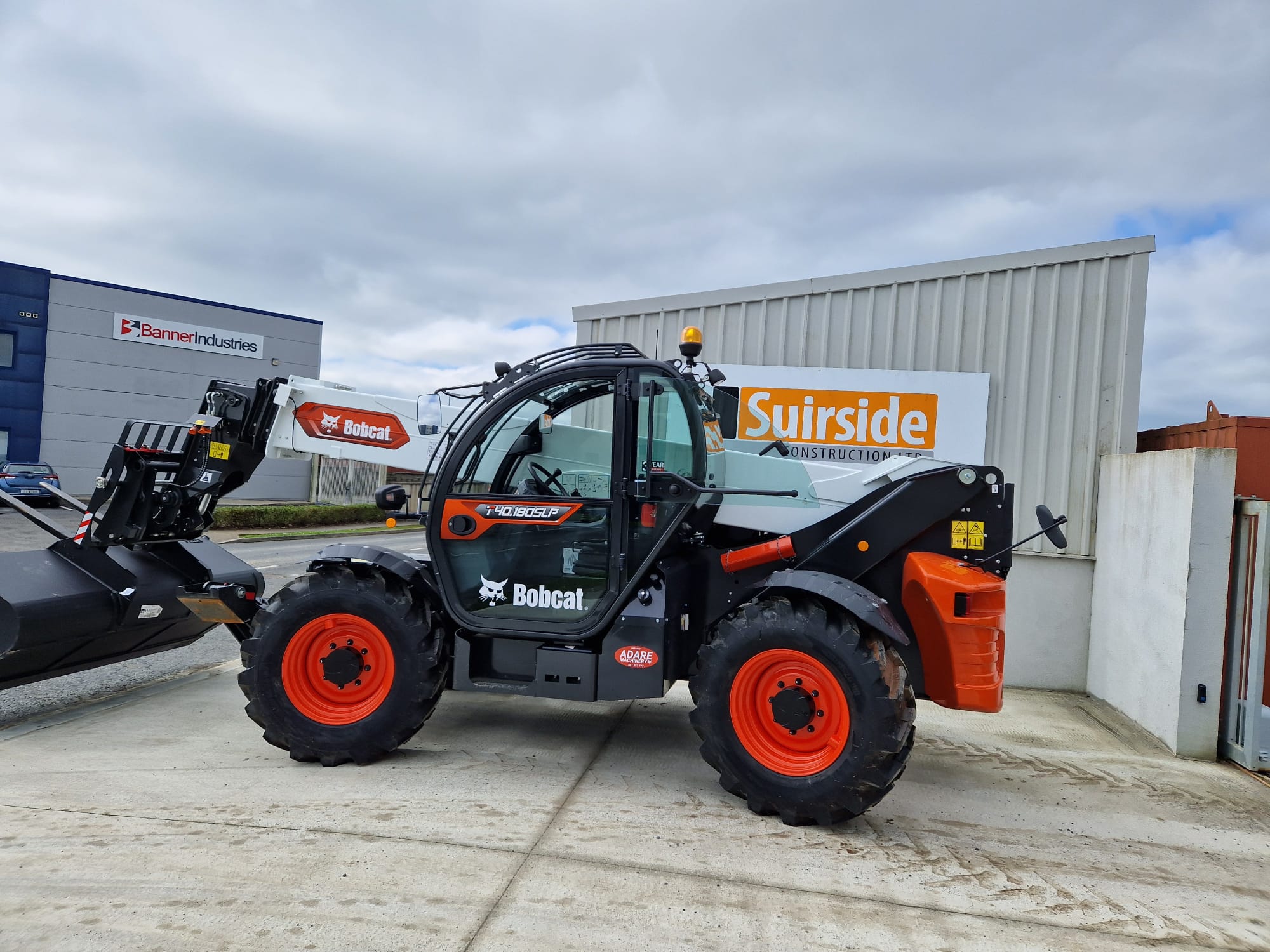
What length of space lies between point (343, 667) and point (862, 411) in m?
4.98

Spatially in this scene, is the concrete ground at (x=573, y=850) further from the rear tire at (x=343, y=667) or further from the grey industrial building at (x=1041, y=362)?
the grey industrial building at (x=1041, y=362)

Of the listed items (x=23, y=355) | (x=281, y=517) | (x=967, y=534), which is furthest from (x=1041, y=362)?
(x=23, y=355)

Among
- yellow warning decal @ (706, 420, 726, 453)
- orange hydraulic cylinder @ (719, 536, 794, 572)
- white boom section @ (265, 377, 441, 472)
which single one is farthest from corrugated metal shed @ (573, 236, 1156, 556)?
white boom section @ (265, 377, 441, 472)

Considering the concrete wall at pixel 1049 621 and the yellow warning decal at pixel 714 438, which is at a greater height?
the yellow warning decal at pixel 714 438

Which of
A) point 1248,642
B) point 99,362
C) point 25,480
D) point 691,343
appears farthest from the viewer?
point 99,362

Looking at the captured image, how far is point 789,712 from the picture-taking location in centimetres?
372

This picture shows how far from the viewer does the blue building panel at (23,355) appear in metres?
25.4

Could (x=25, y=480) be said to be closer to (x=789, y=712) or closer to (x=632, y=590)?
(x=632, y=590)

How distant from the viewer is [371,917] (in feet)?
8.93

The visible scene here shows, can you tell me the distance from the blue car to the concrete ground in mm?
20114

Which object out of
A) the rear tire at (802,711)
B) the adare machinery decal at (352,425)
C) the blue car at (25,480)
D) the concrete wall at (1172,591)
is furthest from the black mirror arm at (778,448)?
the blue car at (25,480)

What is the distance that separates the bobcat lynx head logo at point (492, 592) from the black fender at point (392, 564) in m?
0.25

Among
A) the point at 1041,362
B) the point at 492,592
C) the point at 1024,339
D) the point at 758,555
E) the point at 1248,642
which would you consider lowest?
the point at 1248,642

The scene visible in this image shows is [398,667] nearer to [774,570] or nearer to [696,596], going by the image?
[696,596]
